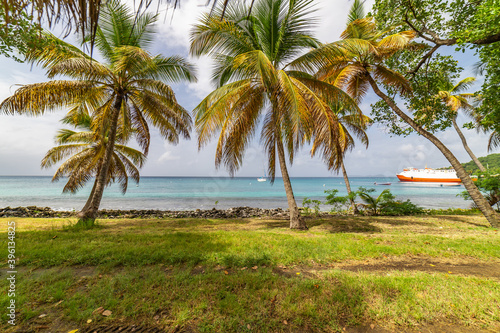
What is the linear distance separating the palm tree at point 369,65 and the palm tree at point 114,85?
5604 mm

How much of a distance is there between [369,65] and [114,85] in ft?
36.2

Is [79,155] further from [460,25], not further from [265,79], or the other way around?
[460,25]

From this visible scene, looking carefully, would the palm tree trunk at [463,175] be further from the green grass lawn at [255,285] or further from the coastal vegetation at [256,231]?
the green grass lawn at [255,285]

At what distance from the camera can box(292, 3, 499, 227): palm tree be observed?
712cm

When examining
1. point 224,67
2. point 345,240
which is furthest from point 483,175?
point 224,67

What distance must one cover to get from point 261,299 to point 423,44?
38.9 feet

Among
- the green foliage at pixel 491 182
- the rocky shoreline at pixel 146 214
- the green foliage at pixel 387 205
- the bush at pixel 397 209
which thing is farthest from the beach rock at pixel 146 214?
the green foliage at pixel 491 182

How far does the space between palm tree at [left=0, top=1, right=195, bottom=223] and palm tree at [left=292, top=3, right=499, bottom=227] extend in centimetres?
560

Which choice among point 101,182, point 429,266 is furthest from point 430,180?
point 101,182

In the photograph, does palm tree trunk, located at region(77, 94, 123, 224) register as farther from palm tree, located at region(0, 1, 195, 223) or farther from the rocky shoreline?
the rocky shoreline

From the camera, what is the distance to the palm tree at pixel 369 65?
23.4 feet

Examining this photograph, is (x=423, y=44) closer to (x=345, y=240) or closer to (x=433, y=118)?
(x=433, y=118)

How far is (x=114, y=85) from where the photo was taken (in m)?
8.33

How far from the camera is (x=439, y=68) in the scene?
349 inches
